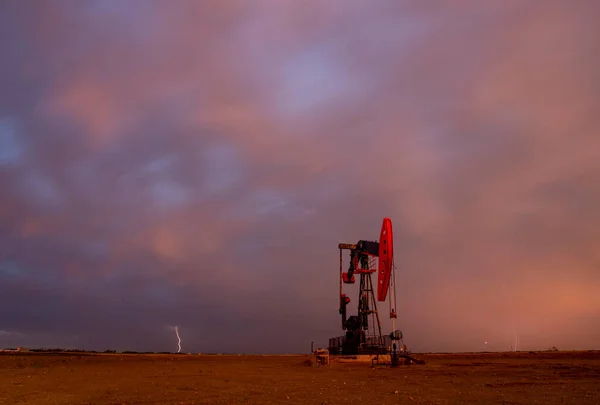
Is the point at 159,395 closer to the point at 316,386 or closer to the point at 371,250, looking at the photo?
the point at 316,386

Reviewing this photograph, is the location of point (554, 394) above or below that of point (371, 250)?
below

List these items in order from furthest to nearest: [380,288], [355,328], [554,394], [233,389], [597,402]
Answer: [355,328] < [380,288] < [233,389] < [554,394] < [597,402]

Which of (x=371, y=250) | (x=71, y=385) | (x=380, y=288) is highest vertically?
(x=371, y=250)

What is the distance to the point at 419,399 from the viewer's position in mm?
17000

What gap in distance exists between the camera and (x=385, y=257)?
1785 inches

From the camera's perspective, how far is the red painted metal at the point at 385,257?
4406cm

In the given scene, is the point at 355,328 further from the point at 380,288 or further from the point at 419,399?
the point at 419,399

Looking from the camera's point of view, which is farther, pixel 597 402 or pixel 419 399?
pixel 419 399

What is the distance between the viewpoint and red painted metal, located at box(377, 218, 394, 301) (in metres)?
44.1

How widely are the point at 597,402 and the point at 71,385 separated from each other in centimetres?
2354

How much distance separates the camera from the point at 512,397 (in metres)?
17.5

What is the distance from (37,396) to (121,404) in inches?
206

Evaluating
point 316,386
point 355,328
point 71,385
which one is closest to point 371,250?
point 355,328

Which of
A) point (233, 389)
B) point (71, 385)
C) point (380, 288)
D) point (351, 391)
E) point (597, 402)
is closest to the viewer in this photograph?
point (597, 402)
